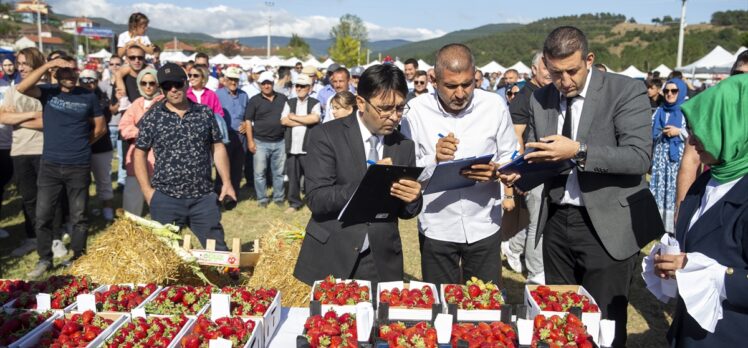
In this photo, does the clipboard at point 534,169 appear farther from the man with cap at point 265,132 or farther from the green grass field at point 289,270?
the man with cap at point 265,132

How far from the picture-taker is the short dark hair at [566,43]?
2.84 m

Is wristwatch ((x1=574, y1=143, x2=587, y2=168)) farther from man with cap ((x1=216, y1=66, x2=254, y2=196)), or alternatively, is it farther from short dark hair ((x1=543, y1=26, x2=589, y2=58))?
man with cap ((x1=216, y1=66, x2=254, y2=196))

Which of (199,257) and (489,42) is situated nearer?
(199,257)

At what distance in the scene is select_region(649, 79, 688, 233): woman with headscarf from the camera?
7.39 metres

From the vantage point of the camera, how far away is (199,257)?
15.0 feet

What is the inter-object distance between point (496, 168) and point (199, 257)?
9.02ft

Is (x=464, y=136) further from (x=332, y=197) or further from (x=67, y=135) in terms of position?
(x=67, y=135)

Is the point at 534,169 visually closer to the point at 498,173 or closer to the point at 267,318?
the point at 498,173

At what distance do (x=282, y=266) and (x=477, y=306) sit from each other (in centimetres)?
261

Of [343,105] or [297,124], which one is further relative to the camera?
[297,124]

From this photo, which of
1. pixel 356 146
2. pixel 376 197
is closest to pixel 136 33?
pixel 356 146

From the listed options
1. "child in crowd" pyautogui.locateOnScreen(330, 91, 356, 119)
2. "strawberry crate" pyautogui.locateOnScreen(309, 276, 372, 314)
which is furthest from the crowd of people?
"child in crowd" pyautogui.locateOnScreen(330, 91, 356, 119)

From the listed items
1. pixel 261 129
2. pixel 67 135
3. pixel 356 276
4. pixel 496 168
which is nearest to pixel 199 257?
pixel 356 276

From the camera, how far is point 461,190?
335 cm
